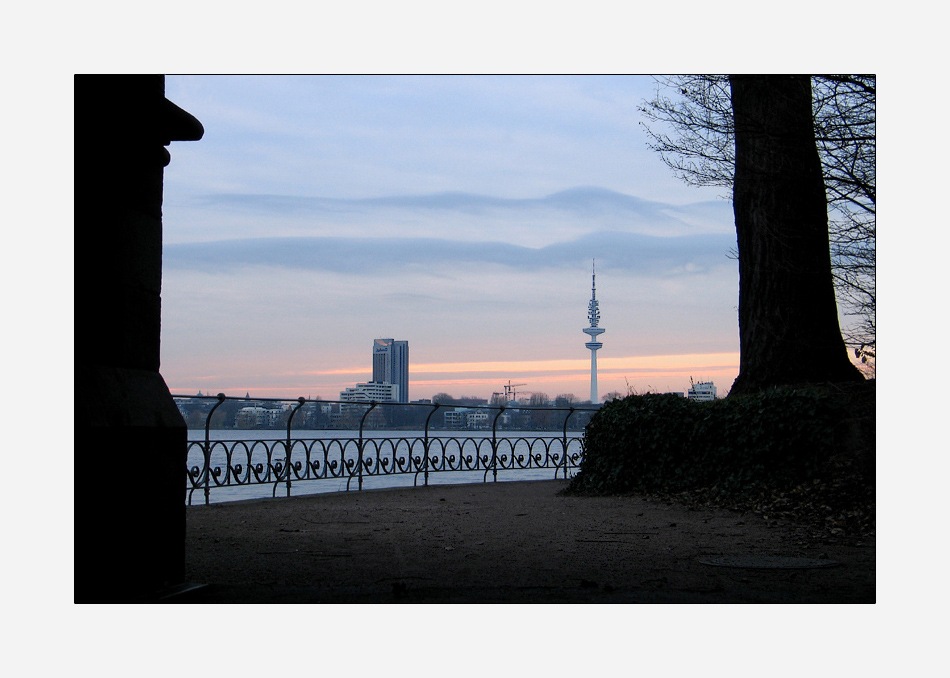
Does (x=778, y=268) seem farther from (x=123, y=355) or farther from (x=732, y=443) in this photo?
(x=123, y=355)

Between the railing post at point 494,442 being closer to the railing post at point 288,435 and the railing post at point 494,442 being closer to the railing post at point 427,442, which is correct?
the railing post at point 427,442

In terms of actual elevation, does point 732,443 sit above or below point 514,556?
above

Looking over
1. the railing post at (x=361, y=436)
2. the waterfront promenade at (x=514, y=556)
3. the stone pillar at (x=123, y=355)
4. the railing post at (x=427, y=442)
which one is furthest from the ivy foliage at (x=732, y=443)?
the stone pillar at (x=123, y=355)

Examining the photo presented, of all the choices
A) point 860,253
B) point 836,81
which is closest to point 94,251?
point 836,81

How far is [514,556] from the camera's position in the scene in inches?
285

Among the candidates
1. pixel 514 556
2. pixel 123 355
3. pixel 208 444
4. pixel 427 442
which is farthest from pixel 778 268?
pixel 123 355

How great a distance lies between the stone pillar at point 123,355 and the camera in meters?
4.44

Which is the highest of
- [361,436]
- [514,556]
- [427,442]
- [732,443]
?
[732,443]

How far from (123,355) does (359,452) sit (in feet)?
33.5

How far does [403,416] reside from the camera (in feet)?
52.7

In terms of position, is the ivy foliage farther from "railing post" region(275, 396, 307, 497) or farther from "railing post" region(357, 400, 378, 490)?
"railing post" region(275, 396, 307, 497)

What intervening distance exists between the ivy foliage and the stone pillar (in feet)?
24.8

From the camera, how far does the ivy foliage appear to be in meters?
10.5

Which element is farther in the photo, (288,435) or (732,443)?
(288,435)
